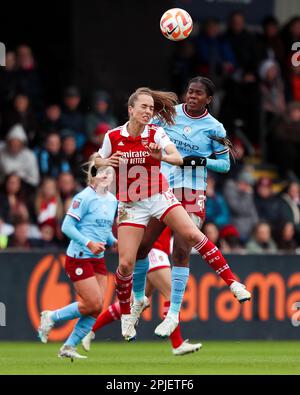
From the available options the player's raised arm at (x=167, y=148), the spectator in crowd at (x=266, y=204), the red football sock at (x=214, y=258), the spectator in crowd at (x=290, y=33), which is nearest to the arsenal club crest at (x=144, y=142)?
the player's raised arm at (x=167, y=148)

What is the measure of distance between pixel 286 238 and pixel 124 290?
767 centimetres

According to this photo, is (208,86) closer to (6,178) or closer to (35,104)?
(6,178)

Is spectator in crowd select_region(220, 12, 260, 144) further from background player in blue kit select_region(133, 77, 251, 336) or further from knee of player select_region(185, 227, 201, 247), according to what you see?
knee of player select_region(185, 227, 201, 247)

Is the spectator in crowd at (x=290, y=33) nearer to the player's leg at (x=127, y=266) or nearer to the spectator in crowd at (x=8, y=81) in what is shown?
the spectator in crowd at (x=8, y=81)

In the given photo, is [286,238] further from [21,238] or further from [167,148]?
[167,148]

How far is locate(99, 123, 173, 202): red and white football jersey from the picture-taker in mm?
13398

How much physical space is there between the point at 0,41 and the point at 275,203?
18.8 feet

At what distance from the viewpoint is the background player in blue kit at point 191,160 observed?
551 inches

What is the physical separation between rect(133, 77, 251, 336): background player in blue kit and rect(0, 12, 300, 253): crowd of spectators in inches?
137

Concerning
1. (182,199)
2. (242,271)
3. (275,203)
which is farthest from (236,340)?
(182,199)

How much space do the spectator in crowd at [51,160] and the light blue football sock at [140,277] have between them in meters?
6.37

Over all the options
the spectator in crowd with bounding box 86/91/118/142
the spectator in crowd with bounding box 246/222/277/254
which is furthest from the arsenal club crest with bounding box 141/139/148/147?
the spectator in crowd with bounding box 86/91/118/142

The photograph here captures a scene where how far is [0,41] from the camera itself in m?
22.9

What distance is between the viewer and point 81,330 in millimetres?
14672
